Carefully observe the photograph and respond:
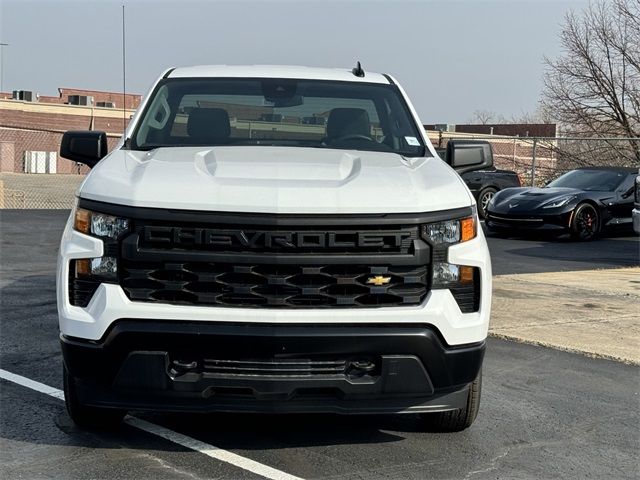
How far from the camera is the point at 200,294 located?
→ 3.71 meters

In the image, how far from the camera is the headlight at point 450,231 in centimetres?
383

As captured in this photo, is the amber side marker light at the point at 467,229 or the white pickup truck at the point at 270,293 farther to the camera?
the amber side marker light at the point at 467,229

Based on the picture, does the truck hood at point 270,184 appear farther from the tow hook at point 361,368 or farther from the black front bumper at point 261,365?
the tow hook at point 361,368

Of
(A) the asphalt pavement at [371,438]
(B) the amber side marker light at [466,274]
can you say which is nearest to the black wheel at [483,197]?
(A) the asphalt pavement at [371,438]

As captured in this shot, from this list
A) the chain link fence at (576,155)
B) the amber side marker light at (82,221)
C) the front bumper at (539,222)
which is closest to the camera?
the amber side marker light at (82,221)

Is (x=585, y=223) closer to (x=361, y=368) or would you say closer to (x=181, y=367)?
(x=361, y=368)

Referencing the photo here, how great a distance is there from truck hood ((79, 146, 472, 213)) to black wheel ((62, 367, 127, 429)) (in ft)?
3.12

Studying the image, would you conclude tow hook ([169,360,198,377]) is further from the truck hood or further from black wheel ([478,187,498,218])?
black wheel ([478,187,498,218])

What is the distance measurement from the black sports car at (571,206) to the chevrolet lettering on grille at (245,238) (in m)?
12.1

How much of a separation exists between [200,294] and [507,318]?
4480mm

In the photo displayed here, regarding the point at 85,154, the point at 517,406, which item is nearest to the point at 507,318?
the point at 517,406

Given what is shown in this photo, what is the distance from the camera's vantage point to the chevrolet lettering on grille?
3701 millimetres

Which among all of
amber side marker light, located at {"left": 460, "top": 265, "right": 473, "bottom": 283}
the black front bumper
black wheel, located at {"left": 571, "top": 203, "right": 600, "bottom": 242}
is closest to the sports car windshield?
black wheel, located at {"left": 571, "top": 203, "right": 600, "bottom": 242}

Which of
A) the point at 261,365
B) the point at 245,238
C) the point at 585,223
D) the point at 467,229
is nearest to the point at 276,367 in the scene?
the point at 261,365
